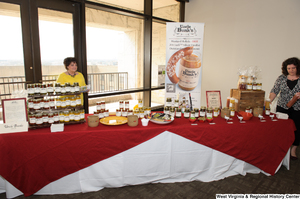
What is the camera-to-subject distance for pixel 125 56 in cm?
495

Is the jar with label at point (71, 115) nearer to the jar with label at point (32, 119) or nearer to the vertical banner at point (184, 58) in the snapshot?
→ the jar with label at point (32, 119)

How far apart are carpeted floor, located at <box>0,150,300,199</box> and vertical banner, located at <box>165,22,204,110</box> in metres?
1.36

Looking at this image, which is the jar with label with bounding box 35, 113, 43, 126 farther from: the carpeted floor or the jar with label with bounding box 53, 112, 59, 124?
the carpeted floor

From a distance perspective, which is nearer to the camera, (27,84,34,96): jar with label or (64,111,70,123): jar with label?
(27,84,34,96): jar with label

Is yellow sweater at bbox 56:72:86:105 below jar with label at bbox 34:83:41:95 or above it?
above

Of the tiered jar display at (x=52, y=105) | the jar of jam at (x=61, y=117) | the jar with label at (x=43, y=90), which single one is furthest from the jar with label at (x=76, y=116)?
the jar with label at (x=43, y=90)

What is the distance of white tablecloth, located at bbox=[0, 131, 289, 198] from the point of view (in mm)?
1998

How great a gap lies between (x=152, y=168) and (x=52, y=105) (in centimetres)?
124

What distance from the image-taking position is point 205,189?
214cm

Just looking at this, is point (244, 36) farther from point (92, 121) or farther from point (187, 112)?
point (92, 121)

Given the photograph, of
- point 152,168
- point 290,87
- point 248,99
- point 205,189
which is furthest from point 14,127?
point 290,87

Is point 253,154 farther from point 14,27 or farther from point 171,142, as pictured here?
point 14,27

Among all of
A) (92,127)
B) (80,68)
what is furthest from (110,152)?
(80,68)

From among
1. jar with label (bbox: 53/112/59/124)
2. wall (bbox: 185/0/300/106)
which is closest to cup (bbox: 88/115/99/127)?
jar with label (bbox: 53/112/59/124)
